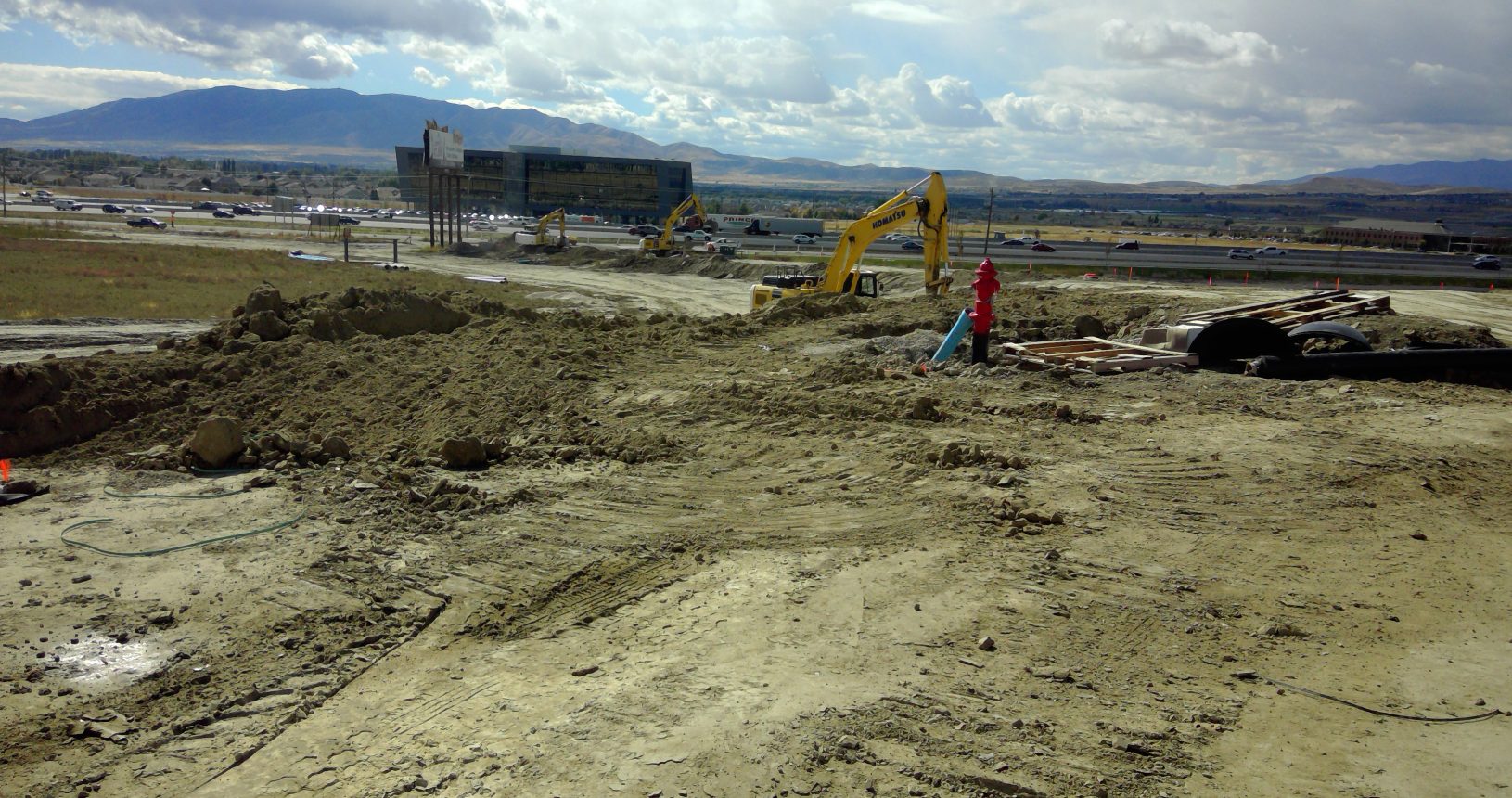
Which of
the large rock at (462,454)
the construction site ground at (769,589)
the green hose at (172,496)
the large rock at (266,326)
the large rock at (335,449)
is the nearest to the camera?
the construction site ground at (769,589)

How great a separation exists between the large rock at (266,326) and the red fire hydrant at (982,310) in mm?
10903

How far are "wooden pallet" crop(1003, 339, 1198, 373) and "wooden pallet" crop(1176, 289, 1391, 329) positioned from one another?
2.15 metres

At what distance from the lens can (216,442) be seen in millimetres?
11031

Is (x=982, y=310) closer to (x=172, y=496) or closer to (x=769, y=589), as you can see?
(x=769, y=589)

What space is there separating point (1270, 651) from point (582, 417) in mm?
8398

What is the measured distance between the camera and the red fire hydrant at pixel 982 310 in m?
13.8

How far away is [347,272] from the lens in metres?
42.5

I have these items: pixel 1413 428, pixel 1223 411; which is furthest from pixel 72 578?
pixel 1413 428

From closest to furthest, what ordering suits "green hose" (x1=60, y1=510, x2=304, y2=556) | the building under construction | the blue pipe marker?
"green hose" (x1=60, y1=510, x2=304, y2=556), the blue pipe marker, the building under construction

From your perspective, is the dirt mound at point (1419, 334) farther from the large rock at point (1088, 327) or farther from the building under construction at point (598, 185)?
the building under construction at point (598, 185)

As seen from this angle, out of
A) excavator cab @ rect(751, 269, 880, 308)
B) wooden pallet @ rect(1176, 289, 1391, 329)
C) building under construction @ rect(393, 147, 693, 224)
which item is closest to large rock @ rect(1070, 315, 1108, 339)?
wooden pallet @ rect(1176, 289, 1391, 329)

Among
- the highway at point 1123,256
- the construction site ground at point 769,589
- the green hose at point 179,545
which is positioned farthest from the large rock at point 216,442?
the highway at point 1123,256

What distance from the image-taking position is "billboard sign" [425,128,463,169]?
64488 millimetres

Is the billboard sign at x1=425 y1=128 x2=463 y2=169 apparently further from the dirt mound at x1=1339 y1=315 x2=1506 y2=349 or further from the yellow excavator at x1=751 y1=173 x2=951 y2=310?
the dirt mound at x1=1339 y1=315 x2=1506 y2=349
